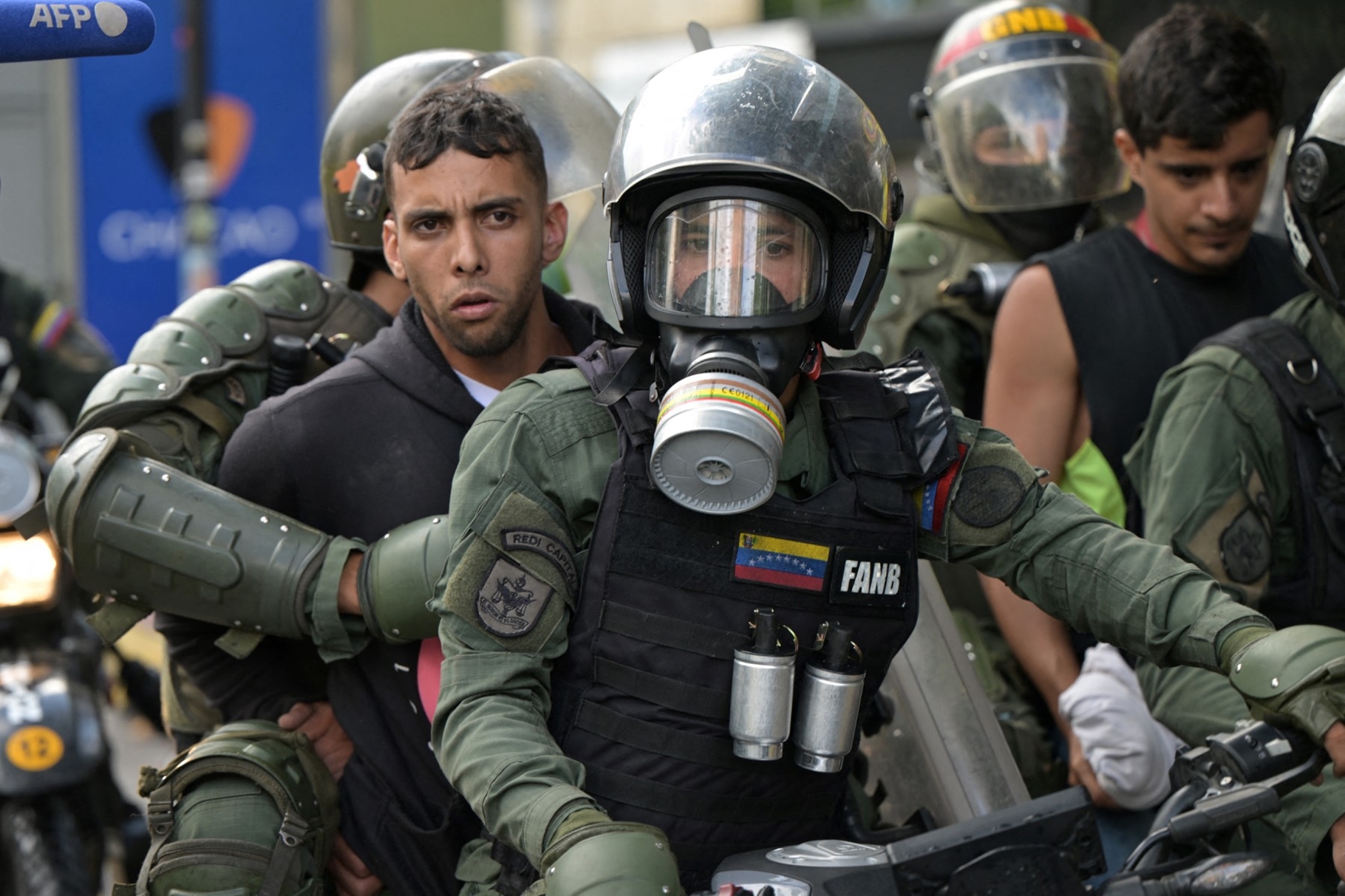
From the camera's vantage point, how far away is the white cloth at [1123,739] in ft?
11.7

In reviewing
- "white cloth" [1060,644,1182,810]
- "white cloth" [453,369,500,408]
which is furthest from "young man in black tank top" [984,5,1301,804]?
"white cloth" [453,369,500,408]

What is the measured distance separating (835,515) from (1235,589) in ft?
3.22

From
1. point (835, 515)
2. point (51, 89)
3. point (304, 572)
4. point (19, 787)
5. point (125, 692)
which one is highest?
point (835, 515)

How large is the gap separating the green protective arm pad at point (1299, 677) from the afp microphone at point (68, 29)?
166 centimetres

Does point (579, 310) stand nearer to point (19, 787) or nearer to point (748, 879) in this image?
point (748, 879)

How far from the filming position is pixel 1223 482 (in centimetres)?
324

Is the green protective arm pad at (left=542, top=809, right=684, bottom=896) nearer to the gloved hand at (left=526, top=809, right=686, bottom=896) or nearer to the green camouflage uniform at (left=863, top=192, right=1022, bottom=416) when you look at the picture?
the gloved hand at (left=526, top=809, right=686, bottom=896)

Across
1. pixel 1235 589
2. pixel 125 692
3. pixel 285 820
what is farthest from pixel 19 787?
pixel 1235 589

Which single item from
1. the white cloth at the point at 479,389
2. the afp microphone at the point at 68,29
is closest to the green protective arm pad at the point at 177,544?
the white cloth at the point at 479,389

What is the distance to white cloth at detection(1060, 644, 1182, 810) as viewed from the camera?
3.55 metres

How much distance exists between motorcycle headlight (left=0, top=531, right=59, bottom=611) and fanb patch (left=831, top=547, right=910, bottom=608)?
11.2 feet

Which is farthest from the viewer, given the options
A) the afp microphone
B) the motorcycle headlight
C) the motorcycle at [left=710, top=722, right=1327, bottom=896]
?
the motorcycle headlight

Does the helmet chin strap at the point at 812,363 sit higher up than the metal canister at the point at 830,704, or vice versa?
the helmet chin strap at the point at 812,363

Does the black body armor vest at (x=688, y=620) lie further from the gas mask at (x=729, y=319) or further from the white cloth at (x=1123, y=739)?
the white cloth at (x=1123, y=739)
